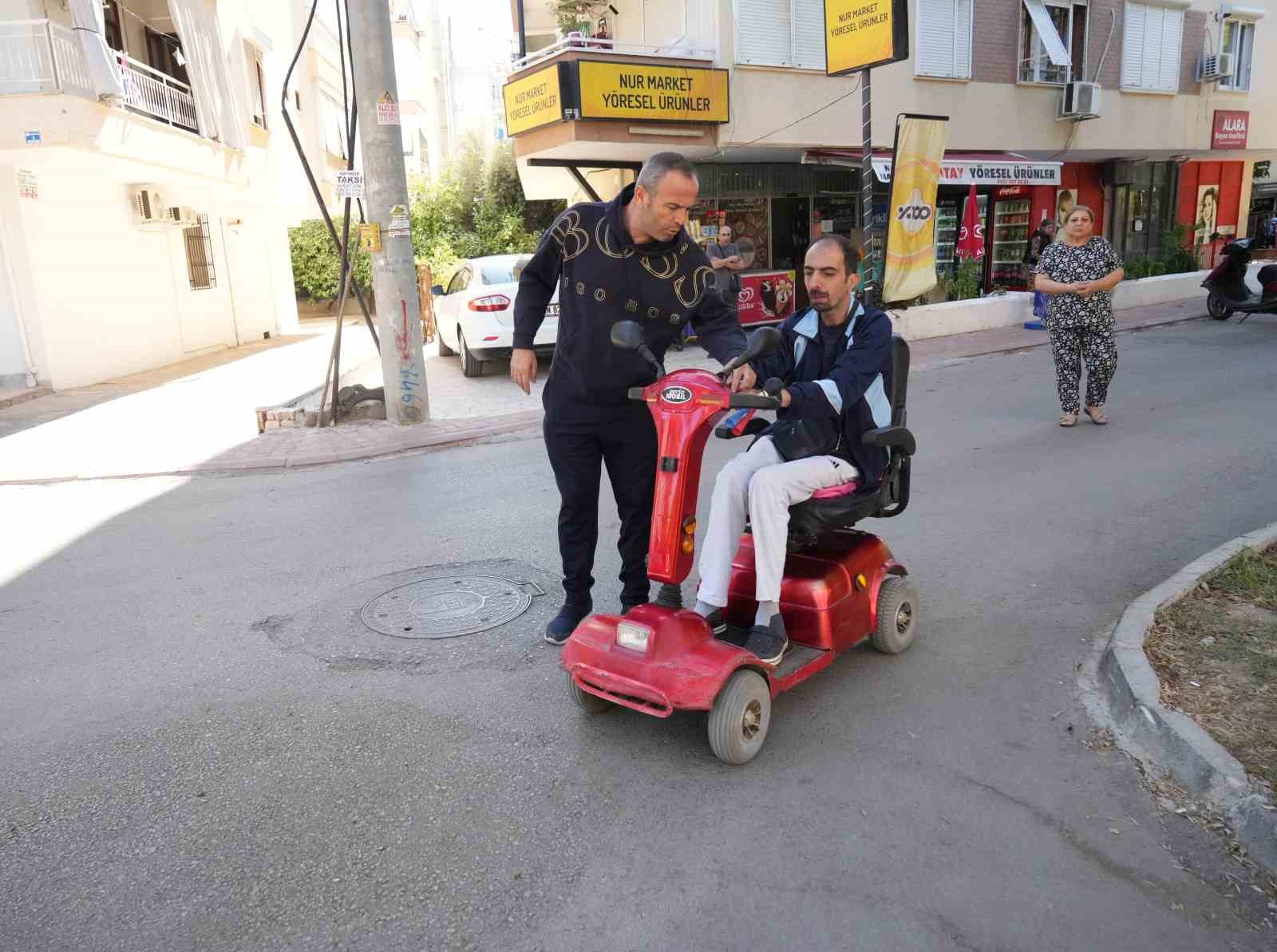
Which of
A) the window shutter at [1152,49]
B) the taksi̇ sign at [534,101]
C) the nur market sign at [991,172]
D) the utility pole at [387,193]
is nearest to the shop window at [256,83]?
the taksi̇ sign at [534,101]

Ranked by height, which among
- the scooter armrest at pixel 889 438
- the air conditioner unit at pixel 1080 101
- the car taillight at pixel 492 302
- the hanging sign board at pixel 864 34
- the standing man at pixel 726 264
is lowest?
the scooter armrest at pixel 889 438

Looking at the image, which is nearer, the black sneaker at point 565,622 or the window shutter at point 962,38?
the black sneaker at point 565,622

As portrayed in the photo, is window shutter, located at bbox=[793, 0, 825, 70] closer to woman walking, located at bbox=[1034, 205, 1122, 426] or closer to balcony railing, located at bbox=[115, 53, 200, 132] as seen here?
woman walking, located at bbox=[1034, 205, 1122, 426]

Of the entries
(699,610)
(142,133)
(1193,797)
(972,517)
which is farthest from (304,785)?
(142,133)

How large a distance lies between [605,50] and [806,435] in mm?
12672

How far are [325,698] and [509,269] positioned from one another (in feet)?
32.7

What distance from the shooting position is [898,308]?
50.1 ft

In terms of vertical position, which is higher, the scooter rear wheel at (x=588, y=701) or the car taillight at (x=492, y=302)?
the car taillight at (x=492, y=302)

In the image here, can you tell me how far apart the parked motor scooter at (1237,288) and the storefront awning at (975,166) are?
408cm

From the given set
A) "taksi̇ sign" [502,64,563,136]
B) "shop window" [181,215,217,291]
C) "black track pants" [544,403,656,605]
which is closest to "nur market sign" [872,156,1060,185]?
"taksi̇ sign" [502,64,563,136]

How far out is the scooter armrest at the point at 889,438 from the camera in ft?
11.9

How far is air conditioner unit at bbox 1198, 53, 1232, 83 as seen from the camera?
2150 centimetres

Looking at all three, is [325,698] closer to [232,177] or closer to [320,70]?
[232,177]

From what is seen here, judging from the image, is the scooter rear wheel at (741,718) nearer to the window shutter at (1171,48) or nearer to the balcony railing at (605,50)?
the balcony railing at (605,50)
